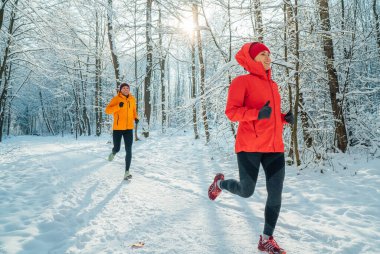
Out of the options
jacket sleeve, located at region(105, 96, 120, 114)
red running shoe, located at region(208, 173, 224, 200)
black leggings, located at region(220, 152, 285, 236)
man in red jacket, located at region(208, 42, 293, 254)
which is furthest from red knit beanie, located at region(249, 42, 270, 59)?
jacket sleeve, located at region(105, 96, 120, 114)

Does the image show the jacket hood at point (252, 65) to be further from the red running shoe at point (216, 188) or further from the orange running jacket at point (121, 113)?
the orange running jacket at point (121, 113)

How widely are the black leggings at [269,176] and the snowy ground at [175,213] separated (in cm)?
42

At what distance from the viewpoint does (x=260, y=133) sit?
288 centimetres

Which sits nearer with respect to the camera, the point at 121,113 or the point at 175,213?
the point at 175,213

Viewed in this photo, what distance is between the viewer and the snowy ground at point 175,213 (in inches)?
124

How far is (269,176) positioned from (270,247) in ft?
2.24

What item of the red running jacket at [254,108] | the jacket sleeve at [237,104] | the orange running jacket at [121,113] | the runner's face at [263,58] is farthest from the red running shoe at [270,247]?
the orange running jacket at [121,113]

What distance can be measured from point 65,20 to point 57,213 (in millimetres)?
5754

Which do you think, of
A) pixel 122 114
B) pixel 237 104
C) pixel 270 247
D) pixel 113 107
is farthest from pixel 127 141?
pixel 270 247

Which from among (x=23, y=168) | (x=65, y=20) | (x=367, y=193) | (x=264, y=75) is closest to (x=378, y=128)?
(x=367, y=193)

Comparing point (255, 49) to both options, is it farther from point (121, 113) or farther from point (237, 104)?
point (121, 113)

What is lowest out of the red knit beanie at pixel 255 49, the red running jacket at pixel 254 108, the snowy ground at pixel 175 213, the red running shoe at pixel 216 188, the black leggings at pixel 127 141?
the snowy ground at pixel 175 213

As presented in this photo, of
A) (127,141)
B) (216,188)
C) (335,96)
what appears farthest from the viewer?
(335,96)

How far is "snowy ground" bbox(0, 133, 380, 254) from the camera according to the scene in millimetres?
3154
